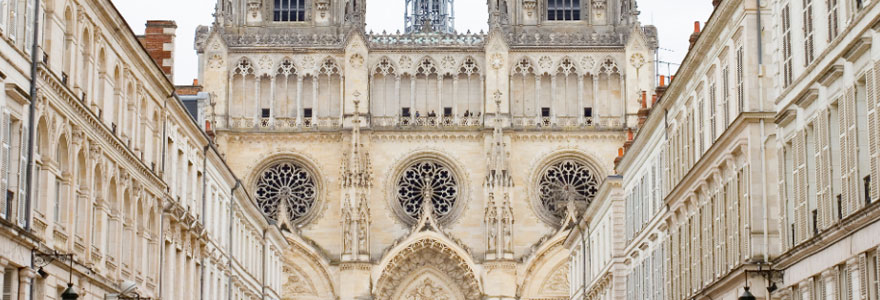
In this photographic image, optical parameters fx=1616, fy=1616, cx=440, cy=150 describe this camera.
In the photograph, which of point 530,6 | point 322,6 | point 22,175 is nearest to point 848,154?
point 22,175

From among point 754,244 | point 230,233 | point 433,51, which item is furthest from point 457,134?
point 754,244

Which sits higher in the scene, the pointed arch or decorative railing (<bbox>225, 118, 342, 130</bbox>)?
decorative railing (<bbox>225, 118, 342, 130</bbox>)

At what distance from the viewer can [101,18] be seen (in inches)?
1335

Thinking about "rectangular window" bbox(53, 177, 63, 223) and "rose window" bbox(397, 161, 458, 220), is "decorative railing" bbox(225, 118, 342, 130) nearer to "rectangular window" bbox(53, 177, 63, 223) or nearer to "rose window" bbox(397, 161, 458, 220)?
"rose window" bbox(397, 161, 458, 220)

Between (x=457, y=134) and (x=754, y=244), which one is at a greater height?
(x=457, y=134)

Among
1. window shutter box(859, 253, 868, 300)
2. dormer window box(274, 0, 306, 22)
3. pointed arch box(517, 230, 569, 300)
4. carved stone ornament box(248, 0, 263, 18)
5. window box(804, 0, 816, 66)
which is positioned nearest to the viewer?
window shutter box(859, 253, 868, 300)

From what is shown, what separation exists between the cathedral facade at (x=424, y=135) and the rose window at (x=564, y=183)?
3.0 inches

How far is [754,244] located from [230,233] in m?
26.6

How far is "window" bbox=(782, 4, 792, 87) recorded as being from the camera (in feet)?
97.2

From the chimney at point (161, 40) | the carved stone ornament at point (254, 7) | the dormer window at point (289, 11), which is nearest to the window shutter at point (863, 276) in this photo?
the chimney at point (161, 40)

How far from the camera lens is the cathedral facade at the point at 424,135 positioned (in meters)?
83.6

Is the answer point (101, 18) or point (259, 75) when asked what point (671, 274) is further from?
point (259, 75)

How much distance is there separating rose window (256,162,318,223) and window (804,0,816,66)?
59023 mm

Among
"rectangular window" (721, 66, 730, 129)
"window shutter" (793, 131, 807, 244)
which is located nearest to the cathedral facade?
"rectangular window" (721, 66, 730, 129)
